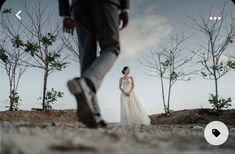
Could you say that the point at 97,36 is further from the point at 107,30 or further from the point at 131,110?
the point at 131,110

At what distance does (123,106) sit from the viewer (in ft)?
35.5

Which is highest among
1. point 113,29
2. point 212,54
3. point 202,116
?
point 212,54

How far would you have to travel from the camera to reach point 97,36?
3.70 m

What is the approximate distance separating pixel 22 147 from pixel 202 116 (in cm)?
1496

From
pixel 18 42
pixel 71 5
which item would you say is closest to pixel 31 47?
pixel 18 42

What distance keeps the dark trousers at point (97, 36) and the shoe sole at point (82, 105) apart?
0.19m

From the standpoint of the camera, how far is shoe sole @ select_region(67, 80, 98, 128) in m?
2.93

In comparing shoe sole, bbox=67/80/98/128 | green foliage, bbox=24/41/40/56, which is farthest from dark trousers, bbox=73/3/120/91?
green foliage, bbox=24/41/40/56

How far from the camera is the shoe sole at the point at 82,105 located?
293 centimetres

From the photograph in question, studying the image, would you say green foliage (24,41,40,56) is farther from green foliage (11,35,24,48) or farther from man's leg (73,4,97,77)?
man's leg (73,4,97,77)

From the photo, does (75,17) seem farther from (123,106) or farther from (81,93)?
(123,106)

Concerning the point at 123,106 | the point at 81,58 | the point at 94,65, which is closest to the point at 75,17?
the point at 81,58

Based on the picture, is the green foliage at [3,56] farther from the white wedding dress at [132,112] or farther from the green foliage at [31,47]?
the white wedding dress at [132,112]

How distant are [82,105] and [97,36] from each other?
92 cm
